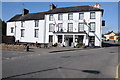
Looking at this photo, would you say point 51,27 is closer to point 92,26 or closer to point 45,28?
point 45,28

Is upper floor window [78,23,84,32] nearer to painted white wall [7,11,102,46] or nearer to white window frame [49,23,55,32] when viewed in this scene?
painted white wall [7,11,102,46]

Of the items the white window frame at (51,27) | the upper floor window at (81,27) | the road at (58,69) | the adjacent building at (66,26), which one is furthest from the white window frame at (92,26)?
the road at (58,69)

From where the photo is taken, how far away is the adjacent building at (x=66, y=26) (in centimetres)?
2934

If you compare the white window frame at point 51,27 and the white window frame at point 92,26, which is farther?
the white window frame at point 51,27

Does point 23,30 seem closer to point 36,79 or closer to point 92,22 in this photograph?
point 92,22

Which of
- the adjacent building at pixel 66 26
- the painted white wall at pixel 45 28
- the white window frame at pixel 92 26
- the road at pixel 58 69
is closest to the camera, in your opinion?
the road at pixel 58 69

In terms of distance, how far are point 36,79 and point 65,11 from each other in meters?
28.2

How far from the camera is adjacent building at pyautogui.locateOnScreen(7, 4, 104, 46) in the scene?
29344mm

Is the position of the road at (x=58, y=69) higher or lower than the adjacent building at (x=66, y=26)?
lower

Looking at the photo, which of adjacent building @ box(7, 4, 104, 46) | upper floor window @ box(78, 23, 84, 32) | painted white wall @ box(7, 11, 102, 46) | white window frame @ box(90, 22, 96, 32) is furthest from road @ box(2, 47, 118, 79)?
upper floor window @ box(78, 23, 84, 32)

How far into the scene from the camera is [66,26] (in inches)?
1244

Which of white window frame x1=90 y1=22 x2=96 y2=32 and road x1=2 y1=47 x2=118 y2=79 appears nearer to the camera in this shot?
road x1=2 y1=47 x2=118 y2=79

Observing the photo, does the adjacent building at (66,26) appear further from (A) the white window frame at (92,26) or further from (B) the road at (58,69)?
(B) the road at (58,69)

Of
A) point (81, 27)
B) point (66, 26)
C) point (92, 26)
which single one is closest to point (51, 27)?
point (66, 26)
